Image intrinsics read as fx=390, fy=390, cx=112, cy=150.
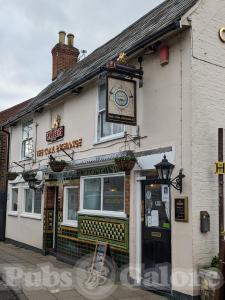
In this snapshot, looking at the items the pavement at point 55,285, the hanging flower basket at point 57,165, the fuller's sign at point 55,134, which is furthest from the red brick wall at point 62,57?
the pavement at point 55,285

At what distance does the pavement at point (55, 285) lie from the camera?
299 inches

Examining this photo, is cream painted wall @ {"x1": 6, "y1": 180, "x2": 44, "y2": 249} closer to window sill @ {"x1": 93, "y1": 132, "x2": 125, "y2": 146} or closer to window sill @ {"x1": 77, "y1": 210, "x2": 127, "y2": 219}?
window sill @ {"x1": 77, "y1": 210, "x2": 127, "y2": 219}

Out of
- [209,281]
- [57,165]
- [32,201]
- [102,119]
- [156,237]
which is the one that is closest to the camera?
[209,281]

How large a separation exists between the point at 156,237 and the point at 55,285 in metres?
2.46

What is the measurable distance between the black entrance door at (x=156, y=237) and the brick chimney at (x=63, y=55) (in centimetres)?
1114

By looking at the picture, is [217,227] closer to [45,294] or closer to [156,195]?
[156,195]

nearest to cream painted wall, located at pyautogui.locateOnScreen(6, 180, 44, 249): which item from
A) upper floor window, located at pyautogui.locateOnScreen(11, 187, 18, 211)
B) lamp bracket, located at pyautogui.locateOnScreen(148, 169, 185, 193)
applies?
upper floor window, located at pyautogui.locateOnScreen(11, 187, 18, 211)

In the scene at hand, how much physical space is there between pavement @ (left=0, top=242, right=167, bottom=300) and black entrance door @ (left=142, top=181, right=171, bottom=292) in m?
0.32

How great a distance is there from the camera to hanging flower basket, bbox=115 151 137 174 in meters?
8.25

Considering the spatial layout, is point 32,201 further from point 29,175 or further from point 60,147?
point 60,147

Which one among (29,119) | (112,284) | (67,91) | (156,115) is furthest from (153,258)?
(29,119)

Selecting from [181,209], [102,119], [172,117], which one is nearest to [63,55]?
[102,119]

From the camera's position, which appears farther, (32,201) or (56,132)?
(32,201)

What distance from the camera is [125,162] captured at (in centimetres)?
825
